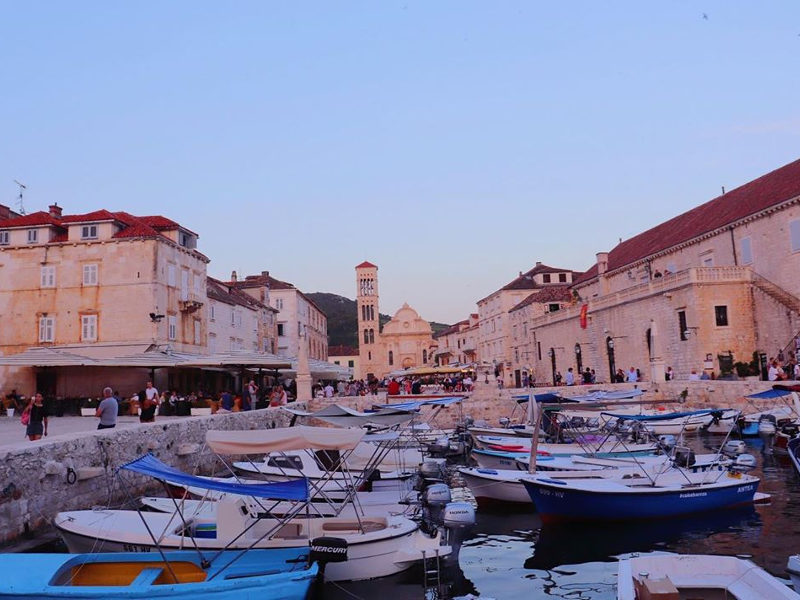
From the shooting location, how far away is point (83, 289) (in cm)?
3553

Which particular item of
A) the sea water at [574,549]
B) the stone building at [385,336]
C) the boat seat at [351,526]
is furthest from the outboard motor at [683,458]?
the stone building at [385,336]

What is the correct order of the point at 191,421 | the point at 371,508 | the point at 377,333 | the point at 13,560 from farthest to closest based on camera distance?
1. the point at 377,333
2. the point at 191,421
3. the point at 371,508
4. the point at 13,560

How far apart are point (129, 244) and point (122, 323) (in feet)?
13.6

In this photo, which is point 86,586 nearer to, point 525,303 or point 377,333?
point 525,303

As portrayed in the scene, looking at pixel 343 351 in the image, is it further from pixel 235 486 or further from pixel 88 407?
pixel 235 486

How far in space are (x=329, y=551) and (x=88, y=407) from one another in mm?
25103

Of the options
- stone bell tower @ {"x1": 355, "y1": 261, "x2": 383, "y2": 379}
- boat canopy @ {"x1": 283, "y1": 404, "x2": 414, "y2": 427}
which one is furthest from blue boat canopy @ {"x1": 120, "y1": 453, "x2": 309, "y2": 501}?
stone bell tower @ {"x1": 355, "y1": 261, "x2": 383, "y2": 379}

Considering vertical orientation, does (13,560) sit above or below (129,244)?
below

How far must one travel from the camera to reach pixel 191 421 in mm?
19312

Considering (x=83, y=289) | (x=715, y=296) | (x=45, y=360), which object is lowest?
(x=45, y=360)

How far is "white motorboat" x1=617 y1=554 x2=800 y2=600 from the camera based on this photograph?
6.24 m

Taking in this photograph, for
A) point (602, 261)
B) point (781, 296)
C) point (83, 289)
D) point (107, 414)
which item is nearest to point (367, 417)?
point (107, 414)

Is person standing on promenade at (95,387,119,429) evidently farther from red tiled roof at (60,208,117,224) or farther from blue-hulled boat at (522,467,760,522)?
red tiled roof at (60,208,117,224)

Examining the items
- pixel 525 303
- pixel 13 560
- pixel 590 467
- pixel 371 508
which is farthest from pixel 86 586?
pixel 525 303
